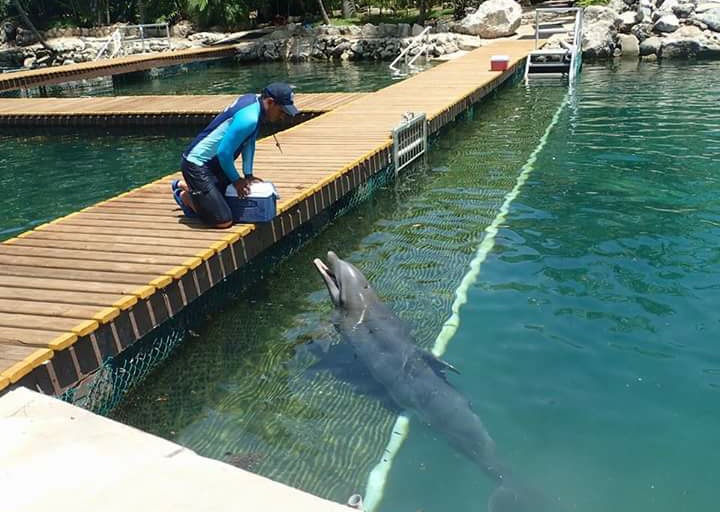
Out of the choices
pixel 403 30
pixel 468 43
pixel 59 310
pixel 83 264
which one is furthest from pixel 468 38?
pixel 59 310

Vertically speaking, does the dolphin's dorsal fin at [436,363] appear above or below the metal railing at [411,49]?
below

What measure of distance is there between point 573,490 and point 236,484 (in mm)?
2463

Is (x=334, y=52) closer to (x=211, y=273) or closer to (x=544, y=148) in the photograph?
(x=544, y=148)

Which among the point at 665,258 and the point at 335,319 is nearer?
the point at 335,319

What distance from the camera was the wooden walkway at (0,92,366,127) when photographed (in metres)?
15.2

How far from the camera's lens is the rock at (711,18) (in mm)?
23469

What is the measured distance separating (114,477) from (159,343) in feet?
11.0

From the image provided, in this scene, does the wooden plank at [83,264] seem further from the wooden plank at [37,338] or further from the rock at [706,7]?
the rock at [706,7]

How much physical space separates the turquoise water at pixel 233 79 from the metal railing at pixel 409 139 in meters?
9.72

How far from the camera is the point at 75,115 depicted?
15906 mm

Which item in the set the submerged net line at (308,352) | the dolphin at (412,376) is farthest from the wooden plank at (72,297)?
the dolphin at (412,376)

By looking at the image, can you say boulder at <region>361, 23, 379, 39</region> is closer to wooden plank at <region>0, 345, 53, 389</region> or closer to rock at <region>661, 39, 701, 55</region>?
rock at <region>661, 39, 701, 55</region>

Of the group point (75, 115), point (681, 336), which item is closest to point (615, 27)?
point (75, 115)

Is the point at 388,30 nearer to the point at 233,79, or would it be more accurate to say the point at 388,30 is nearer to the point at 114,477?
the point at 233,79
